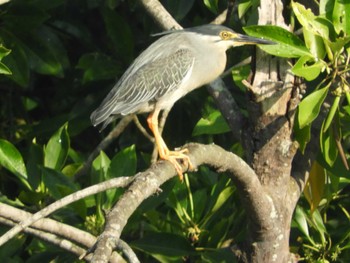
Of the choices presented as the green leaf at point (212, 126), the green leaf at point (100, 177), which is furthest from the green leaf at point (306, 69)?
the green leaf at point (100, 177)

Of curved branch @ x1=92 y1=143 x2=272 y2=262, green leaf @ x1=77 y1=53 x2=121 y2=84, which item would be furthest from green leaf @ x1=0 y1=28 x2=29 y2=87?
curved branch @ x1=92 y1=143 x2=272 y2=262

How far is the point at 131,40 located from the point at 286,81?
149 centimetres

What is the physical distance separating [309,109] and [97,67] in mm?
1748

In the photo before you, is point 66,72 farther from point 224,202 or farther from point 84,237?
point 84,237

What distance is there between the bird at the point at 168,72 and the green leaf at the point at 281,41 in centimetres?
66

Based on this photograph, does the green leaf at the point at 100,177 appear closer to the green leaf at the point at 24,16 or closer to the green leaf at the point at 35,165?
the green leaf at the point at 35,165

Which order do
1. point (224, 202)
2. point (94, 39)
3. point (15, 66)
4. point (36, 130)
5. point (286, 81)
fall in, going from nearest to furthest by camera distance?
1. point (286, 81)
2. point (224, 202)
3. point (15, 66)
4. point (36, 130)
5. point (94, 39)

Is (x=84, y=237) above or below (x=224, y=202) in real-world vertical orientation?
above

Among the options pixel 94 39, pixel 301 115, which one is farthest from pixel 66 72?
pixel 301 115

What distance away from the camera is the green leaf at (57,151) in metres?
4.25

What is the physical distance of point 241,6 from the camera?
12.8ft

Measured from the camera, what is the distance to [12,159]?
13.6 ft

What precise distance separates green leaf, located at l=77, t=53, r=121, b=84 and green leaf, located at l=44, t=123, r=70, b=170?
56 cm

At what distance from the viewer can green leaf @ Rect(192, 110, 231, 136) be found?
3990mm
